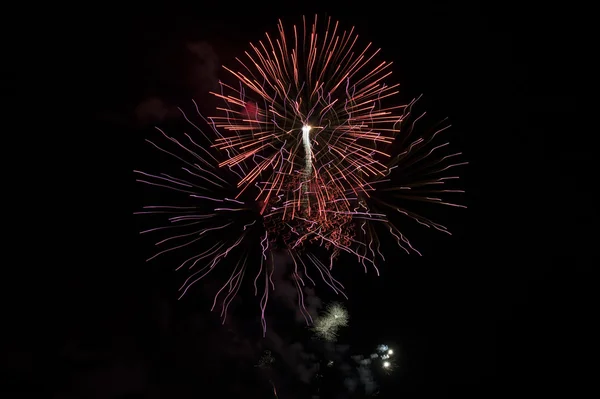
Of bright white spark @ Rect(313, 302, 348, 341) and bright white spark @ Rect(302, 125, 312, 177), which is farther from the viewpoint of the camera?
bright white spark @ Rect(313, 302, 348, 341)

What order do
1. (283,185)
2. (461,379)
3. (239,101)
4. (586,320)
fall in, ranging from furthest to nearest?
(461,379), (586,320), (283,185), (239,101)

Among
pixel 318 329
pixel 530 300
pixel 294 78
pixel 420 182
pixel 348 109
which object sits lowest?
pixel 530 300

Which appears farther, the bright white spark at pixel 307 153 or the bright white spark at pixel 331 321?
the bright white spark at pixel 331 321

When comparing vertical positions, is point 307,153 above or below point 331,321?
above

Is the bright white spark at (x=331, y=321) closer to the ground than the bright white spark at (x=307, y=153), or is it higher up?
closer to the ground

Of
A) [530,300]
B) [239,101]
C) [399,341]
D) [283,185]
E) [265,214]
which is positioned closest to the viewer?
[239,101]

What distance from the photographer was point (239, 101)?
258 inches

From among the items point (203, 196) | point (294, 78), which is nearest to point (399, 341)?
point (203, 196)

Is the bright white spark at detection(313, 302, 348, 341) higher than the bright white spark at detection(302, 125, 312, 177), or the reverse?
the bright white spark at detection(302, 125, 312, 177)

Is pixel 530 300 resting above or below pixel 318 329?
below

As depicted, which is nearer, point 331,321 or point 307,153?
point 307,153

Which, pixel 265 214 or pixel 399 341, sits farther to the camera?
pixel 399 341

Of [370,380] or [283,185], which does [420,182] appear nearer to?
[283,185]

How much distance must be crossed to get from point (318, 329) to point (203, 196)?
7862 mm
